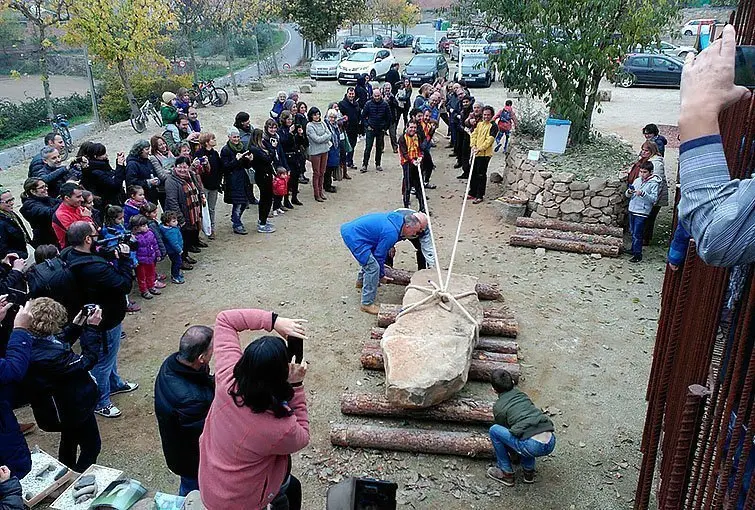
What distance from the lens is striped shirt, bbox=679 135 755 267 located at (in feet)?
5.35

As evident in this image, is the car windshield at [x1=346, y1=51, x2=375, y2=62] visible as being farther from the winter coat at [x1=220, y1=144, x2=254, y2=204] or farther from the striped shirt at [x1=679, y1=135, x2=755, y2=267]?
the striped shirt at [x1=679, y1=135, x2=755, y2=267]

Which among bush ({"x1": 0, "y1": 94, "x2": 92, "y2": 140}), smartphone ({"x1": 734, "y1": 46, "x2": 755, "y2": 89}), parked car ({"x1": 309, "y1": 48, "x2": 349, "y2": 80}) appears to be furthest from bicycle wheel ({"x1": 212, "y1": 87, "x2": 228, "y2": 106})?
smartphone ({"x1": 734, "y1": 46, "x2": 755, "y2": 89})

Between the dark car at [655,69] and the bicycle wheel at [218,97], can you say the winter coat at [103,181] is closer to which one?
the bicycle wheel at [218,97]

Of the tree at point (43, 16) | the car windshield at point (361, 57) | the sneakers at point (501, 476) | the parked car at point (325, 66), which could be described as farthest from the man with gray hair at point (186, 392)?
the parked car at point (325, 66)

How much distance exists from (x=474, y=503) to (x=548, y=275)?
14.2ft

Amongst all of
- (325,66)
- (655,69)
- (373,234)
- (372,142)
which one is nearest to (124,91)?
Result: (372,142)

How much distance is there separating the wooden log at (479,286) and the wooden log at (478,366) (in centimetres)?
146

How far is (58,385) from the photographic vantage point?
3912mm

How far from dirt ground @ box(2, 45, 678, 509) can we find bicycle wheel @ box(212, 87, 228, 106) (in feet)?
33.2

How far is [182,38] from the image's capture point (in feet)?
98.3

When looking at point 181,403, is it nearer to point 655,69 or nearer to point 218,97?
point 218,97

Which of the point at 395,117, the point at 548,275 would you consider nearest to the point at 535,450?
the point at 548,275

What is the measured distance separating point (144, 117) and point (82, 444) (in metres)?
13.5

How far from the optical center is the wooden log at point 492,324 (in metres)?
6.36
